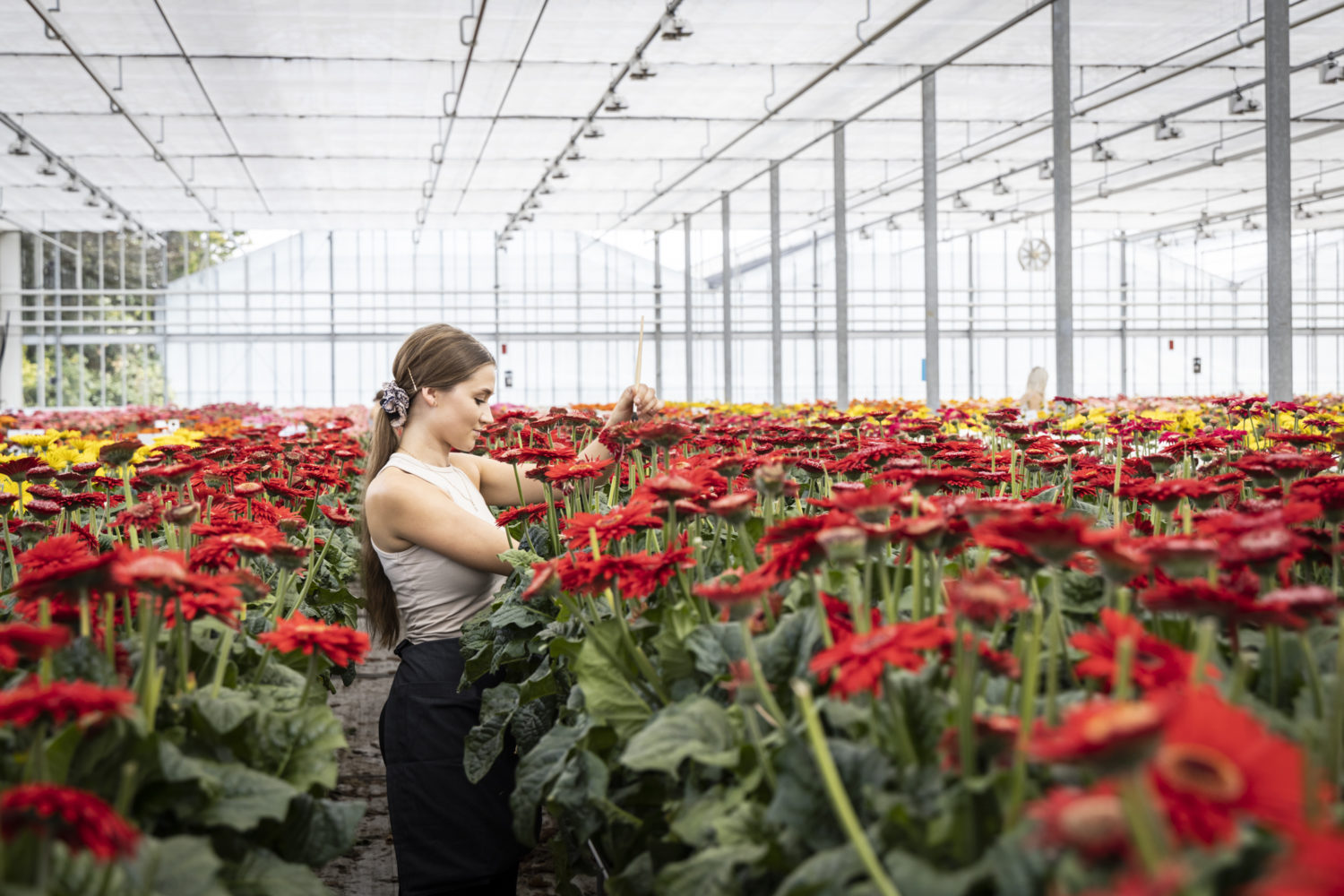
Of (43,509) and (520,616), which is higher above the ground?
(43,509)

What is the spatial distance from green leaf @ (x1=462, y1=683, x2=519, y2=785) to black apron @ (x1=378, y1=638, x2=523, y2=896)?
0.45 ft

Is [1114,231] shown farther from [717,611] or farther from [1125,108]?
[717,611]

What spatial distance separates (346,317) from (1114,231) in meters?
17.3

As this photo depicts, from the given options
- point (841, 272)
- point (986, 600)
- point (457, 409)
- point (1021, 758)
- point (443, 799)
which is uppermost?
point (841, 272)

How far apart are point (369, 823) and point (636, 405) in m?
1.93

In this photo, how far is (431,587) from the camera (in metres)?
2.46

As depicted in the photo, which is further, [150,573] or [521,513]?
[521,513]

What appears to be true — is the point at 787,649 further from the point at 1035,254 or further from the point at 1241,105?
the point at 1035,254

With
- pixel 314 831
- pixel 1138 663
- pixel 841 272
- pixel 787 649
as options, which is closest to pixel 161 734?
pixel 314 831

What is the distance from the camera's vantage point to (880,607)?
4.25 feet

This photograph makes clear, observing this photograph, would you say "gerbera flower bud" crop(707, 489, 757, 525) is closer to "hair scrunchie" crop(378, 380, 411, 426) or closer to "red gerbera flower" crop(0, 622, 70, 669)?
"red gerbera flower" crop(0, 622, 70, 669)

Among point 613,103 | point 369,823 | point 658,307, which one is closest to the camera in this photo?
point 369,823

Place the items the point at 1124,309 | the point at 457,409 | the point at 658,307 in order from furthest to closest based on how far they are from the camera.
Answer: the point at 1124,309 → the point at 658,307 → the point at 457,409

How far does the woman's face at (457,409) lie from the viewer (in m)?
2.60
